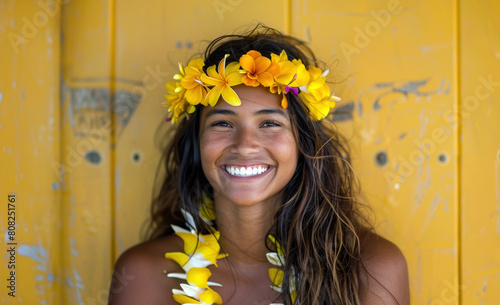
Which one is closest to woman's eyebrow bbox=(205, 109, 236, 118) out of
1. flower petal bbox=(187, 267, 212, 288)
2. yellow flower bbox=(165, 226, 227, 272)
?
yellow flower bbox=(165, 226, 227, 272)

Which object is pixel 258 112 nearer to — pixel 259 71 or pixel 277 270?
pixel 259 71

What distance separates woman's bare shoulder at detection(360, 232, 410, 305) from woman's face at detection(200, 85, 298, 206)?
438mm

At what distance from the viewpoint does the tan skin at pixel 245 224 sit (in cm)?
175

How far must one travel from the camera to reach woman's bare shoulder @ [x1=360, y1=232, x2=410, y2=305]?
1712mm

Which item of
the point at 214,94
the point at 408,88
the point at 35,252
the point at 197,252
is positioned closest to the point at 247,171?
the point at 214,94

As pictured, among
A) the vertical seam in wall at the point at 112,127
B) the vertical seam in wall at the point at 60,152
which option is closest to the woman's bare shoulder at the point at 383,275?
the vertical seam in wall at the point at 112,127

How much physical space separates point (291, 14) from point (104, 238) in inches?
53.5

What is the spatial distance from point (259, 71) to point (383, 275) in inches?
35.3

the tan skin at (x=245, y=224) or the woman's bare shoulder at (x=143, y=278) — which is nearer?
the tan skin at (x=245, y=224)

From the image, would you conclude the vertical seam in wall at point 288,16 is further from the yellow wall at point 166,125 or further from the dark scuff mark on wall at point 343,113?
the dark scuff mark on wall at point 343,113

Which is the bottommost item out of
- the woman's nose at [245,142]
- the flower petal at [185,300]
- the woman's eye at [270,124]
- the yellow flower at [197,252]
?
the flower petal at [185,300]

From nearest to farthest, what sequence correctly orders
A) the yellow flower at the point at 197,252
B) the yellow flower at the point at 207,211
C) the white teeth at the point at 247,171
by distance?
the white teeth at the point at 247,171
the yellow flower at the point at 197,252
the yellow flower at the point at 207,211

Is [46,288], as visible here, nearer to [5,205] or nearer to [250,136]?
[5,205]

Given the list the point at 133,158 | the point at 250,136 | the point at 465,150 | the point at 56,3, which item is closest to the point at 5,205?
the point at 133,158
